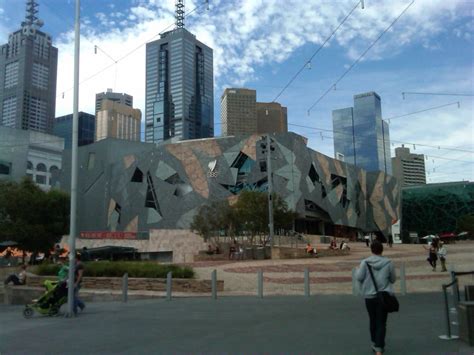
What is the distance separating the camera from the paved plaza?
7.34 meters

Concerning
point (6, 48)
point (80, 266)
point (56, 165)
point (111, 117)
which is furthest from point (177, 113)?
point (56, 165)

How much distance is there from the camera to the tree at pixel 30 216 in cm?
3444

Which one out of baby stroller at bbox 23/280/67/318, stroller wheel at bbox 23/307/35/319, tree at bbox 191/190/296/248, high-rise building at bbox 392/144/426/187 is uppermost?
high-rise building at bbox 392/144/426/187

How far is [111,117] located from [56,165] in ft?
287

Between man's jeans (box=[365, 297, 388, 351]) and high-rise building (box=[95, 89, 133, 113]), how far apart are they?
2683 centimetres

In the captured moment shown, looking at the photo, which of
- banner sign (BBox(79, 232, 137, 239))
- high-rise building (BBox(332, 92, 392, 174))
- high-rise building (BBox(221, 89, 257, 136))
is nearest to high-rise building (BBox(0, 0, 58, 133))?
high-rise building (BBox(221, 89, 257, 136))

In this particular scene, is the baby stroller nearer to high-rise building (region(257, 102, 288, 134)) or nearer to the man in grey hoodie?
the man in grey hoodie

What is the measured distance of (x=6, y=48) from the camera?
29094 millimetres

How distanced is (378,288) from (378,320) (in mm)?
415

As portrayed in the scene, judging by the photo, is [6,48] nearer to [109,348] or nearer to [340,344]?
[109,348]

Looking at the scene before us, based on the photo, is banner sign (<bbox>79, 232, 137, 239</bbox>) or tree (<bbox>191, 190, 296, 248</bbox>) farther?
banner sign (<bbox>79, 232, 137, 239</bbox>)

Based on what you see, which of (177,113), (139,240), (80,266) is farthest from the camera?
(139,240)

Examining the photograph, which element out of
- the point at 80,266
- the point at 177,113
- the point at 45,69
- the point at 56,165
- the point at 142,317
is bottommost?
the point at 142,317

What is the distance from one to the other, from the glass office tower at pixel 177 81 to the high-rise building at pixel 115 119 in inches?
39.0
